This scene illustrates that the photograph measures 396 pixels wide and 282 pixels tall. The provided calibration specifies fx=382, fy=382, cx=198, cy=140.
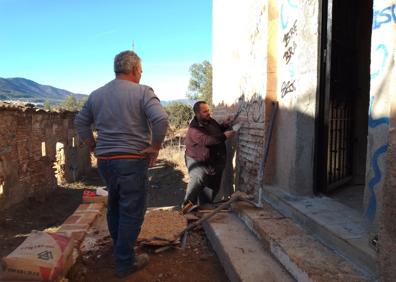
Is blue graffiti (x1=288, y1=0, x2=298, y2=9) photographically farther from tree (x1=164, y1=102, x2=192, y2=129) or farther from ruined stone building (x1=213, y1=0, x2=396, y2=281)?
tree (x1=164, y1=102, x2=192, y2=129)

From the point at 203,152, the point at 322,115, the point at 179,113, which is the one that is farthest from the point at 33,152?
the point at 179,113

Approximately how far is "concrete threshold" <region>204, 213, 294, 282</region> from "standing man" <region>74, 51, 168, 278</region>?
0.90m

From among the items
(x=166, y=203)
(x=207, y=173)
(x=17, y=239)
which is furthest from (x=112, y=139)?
(x=166, y=203)

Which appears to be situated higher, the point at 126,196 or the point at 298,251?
the point at 126,196

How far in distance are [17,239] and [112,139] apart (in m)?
5.50

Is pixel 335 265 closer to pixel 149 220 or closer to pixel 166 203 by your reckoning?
pixel 149 220

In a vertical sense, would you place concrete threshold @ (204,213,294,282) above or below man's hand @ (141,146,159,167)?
below

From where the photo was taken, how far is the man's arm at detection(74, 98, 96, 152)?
350cm

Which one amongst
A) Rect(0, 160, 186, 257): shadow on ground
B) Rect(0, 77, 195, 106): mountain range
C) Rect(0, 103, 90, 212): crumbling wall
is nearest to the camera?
Rect(0, 160, 186, 257): shadow on ground

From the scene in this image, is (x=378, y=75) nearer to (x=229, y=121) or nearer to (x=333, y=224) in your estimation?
(x=333, y=224)

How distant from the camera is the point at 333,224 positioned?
10.4ft

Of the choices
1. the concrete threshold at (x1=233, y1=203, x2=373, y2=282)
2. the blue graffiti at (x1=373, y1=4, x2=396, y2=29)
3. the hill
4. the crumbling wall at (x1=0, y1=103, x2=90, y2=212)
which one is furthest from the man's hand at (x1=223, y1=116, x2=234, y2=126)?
the hill

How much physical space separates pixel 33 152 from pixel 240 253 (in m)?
9.78

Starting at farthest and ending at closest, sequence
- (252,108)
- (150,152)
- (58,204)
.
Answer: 1. (58,204)
2. (252,108)
3. (150,152)
